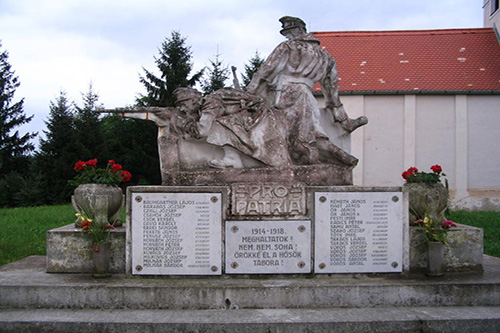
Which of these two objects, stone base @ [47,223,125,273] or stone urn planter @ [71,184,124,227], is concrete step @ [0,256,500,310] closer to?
stone base @ [47,223,125,273]

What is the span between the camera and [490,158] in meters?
20.0

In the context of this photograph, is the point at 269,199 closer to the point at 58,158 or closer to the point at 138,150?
the point at 138,150

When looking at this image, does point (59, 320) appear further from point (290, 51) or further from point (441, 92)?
point (441, 92)

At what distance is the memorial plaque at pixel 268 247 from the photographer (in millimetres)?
5090

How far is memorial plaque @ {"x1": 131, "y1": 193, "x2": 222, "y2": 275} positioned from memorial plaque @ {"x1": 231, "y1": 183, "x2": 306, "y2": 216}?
0.23 meters

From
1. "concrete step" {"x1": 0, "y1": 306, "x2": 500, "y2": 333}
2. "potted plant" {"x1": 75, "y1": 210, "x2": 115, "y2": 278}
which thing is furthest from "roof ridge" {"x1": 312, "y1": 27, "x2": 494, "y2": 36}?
"concrete step" {"x1": 0, "y1": 306, "x2": 500, "y2": 333}

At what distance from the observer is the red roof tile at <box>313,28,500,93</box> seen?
64.4 ft

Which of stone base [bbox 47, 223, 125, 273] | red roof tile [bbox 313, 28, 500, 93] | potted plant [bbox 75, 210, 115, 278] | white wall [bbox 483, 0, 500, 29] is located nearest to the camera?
potted plant [bbox 75, 210, 115, 278]

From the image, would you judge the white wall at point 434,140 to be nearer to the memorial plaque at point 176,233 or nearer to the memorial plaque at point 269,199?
the memorial plaque at point 269,199

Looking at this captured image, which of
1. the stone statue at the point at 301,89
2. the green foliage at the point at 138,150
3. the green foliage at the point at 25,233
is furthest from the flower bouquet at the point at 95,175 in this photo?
the green foliage at the point at 138,150

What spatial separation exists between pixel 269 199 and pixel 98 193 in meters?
1.99

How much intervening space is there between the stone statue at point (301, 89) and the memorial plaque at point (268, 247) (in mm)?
965

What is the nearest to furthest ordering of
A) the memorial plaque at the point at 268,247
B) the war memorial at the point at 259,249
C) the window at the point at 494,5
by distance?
the war memorial at the point at 259,249, the memorial plaque at the point at 268,247, the window at the point at 494,5

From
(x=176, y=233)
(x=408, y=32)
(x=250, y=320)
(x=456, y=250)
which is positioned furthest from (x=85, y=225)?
(x=408, y=32)
